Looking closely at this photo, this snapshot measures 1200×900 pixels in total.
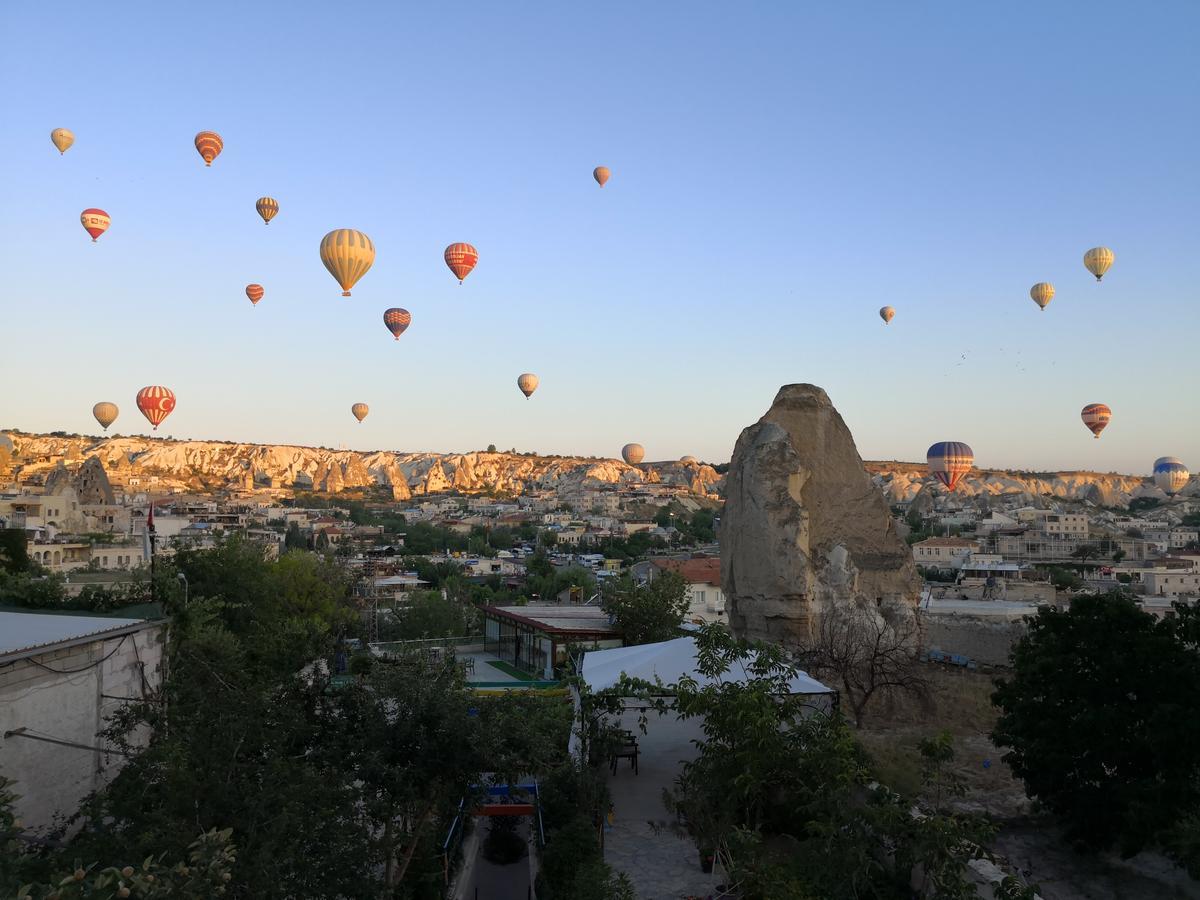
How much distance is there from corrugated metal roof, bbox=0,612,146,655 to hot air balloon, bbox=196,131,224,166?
118 ft

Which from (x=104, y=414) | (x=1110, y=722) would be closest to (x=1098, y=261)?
(x=1110, y=722)

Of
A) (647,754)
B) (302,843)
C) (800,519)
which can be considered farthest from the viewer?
(800,519)

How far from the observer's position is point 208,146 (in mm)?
43219

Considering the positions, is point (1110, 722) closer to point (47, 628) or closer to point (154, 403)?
point (47, 628)

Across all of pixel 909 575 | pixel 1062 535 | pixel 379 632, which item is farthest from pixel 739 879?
pixel 1062 535

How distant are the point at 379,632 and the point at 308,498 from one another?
132m

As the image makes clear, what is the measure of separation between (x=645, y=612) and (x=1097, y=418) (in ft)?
176

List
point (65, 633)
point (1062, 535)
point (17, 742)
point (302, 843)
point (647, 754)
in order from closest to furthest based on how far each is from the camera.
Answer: point (302, 843)
point (17, 742)
point (65, 633)
point (647, 754)
point (1062, 535)

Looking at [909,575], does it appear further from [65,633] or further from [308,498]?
[308,498]

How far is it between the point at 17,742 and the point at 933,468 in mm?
70638

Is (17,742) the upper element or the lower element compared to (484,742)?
lower

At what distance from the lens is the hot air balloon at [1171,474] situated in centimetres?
10812

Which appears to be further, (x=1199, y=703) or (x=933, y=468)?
(x=933, y=468)

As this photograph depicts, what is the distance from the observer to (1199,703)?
838cm
